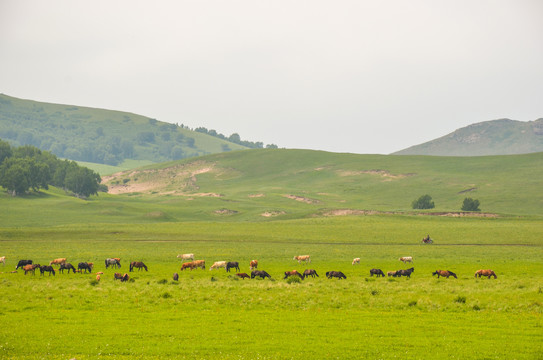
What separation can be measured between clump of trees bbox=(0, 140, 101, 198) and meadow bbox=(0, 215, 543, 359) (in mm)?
84132

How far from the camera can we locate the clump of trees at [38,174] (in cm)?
14000

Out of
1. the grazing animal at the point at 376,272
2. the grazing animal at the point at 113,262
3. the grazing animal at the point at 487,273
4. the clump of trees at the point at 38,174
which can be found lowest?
the grazing animal at the point at 113,262

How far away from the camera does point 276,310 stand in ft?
93.7

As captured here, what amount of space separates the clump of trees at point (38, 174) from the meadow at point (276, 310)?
8413 cm

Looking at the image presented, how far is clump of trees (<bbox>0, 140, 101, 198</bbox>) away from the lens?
140m

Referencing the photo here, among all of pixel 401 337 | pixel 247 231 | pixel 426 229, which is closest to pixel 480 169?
pixel 426 229

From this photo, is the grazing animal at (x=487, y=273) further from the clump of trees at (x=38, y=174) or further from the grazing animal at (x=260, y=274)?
the clump of trees at (x=38, y=174)

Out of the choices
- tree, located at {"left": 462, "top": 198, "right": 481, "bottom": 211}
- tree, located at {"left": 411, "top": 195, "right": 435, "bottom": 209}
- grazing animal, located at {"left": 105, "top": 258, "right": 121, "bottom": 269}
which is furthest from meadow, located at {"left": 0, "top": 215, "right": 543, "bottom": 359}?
tree, located at {"left": 411, "top": 195, "right": 435, "bottom": 209}

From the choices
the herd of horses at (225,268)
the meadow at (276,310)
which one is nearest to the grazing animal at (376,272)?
the herd of horses at (225,268)

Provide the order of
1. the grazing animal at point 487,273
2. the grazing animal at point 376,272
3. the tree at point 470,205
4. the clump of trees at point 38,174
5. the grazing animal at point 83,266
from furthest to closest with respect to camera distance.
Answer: the clump of trees at point 38,174
the tree at point 470,205
the grazing animal at point 83,266
the grazing animal at point 376,272
the grazing animal at point 487,273

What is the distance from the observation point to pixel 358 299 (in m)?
31.8

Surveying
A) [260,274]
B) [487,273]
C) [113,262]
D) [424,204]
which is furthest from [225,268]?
[424,204]

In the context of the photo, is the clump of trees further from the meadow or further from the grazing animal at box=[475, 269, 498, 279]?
the grazing animal at box=[475, 269, 498, 279]

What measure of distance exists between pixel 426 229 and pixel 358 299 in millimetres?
62949
